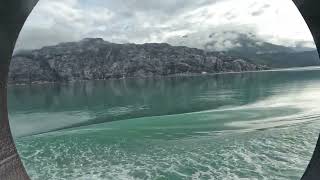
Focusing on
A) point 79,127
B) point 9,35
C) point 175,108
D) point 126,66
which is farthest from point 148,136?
point 126,66

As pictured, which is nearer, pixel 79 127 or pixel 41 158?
pixel 41 158

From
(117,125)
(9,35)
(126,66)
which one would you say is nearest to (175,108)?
(117,125)

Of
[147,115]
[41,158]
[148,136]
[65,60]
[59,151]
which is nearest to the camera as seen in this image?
[41,158]

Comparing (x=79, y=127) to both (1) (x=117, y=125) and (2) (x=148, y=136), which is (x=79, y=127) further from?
(2) (x=148, y=136)

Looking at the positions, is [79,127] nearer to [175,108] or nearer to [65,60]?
[175,108]

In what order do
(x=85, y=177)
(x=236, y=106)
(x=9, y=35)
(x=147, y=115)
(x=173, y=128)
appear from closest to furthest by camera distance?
1. (x=9, y=35)
2. (x=85, y=177)
3. (x=173, y=128)
4. (x=147, y=115)
5. (x=236, y=106)

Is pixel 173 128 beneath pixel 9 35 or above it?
beneath
